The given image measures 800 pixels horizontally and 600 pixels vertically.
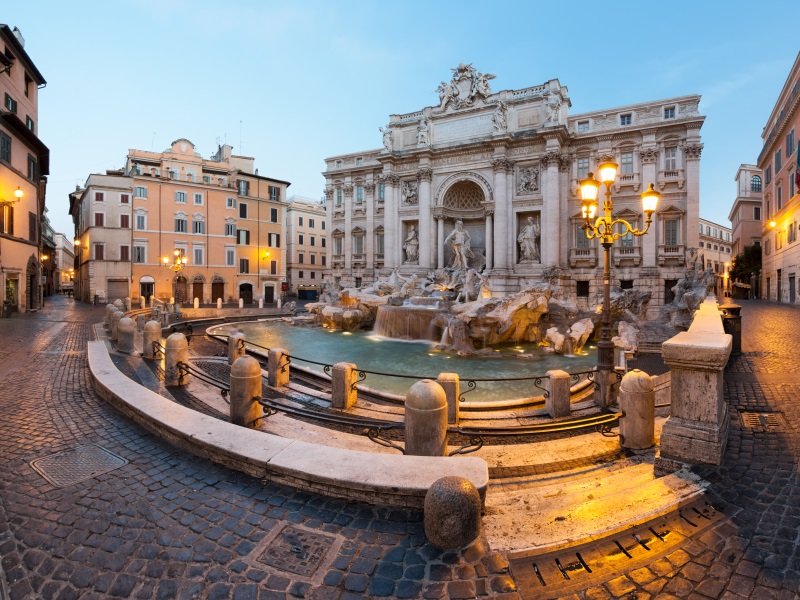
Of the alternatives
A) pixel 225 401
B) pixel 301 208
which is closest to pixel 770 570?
pixel 225 401

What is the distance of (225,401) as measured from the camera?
283 inches

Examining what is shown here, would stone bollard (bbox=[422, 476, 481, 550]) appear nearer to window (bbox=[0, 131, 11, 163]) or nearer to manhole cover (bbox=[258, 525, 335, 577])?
manhole cover (bbox=[258, 525, 335, 577])

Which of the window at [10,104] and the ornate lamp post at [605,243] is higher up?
the window at [10,104]

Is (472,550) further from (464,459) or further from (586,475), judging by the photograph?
(586,475)

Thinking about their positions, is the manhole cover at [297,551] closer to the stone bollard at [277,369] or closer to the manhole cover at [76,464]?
the manhole cover at [76,464]

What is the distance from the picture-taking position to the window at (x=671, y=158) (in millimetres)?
27062

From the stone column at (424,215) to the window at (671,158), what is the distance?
1688 centimetres

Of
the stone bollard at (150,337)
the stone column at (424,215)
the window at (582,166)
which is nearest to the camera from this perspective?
the stone bollard at (150,337)

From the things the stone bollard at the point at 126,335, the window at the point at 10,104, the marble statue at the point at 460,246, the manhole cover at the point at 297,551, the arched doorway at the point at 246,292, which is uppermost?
the window at the point at 10,104

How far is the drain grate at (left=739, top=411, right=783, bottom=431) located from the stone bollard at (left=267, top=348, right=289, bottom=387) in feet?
26.5

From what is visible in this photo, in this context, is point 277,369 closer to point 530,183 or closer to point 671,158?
point 530,183

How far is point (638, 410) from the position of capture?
15.7 feet

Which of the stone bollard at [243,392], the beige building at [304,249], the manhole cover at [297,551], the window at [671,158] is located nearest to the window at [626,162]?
the window at [671,158]

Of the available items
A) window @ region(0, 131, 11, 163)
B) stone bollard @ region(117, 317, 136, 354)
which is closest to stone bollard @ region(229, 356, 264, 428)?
stone bollard @ region(117, 317, 136, 354)
